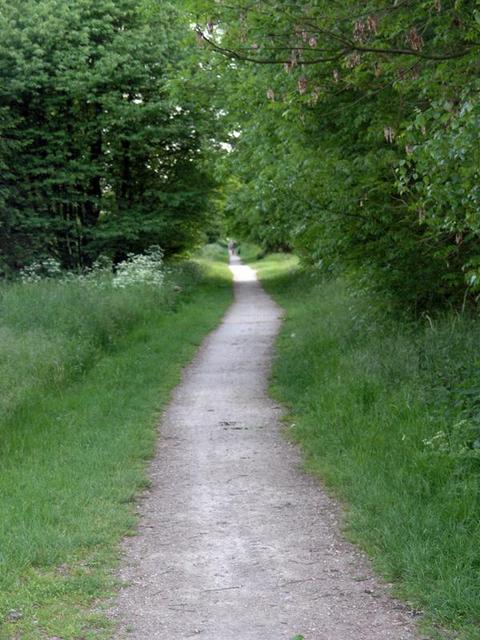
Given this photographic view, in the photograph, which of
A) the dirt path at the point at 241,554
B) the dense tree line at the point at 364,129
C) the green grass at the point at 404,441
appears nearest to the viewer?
the dirt path at the point at 241,554

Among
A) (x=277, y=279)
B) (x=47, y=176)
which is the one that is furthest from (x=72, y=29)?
(x=277, y=279)

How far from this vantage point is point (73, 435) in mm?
9008

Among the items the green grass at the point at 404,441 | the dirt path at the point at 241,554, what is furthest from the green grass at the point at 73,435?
the green grass at the point at 404,441

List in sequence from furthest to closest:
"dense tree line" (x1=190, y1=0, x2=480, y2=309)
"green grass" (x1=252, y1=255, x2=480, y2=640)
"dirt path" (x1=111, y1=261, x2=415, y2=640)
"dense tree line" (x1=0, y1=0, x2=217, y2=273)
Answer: "dense tree line" (x1=0, y1=0, x2=217, y2=273)
"dense tree line" (x1=190, y1=0, x2=480, y2=309)
"green grass" (x1=252, y1=255, x2=480, y2=640)
"dirt path" (x1=111, y1=261, x2=415, y2=640)

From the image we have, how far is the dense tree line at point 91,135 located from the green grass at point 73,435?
689cm

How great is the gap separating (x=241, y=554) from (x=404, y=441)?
2.33 metres

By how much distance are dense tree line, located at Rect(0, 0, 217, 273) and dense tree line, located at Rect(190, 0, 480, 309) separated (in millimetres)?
11010

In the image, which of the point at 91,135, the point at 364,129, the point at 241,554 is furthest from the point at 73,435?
the point at 91,135

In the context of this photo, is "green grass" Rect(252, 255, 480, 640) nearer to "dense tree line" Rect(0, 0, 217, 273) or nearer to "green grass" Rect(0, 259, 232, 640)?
"green grass" Rect(0, 259, 232, 640)

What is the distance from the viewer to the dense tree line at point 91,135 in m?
24.2

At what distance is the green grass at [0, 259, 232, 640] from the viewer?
5.22 meters

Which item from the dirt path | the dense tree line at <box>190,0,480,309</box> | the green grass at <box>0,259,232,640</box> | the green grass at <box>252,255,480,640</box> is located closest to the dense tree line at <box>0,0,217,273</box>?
the green grass at <box>0,259,232,640</box>

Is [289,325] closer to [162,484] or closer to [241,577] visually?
[162,484]

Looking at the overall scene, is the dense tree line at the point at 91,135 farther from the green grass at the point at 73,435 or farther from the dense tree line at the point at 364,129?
the dense tree line at the point at 364,129
